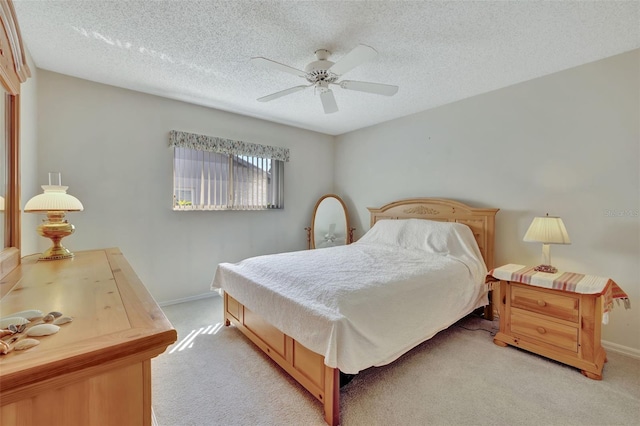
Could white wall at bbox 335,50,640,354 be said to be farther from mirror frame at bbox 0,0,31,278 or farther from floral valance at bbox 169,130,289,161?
mirror frame at bbox 0,0,31,278

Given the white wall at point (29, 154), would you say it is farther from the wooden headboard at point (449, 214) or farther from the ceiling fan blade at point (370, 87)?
the wooden headboard at point (449, 214)

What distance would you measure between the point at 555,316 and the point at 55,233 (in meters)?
3.53

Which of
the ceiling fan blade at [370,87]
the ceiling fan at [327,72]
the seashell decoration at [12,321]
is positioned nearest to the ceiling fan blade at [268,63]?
the ceiling fan at [327,72]

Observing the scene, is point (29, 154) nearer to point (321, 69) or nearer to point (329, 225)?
point (321, 69)

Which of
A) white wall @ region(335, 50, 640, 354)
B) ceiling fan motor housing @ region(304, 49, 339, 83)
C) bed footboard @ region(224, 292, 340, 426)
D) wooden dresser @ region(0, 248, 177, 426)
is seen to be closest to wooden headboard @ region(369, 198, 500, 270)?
white wall @ region(335, 50, 640, 354)

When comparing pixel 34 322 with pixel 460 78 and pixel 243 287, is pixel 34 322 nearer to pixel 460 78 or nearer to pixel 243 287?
pixel 243 287

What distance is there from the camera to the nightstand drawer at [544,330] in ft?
6.59

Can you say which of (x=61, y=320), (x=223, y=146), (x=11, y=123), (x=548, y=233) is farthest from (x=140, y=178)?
(x=548, y=233)

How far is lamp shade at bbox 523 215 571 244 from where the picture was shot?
2.20 meters

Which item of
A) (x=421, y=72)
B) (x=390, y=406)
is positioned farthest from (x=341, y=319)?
(x=421, y=72)

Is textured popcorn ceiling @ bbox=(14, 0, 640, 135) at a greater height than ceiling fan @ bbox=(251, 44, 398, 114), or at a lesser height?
greater

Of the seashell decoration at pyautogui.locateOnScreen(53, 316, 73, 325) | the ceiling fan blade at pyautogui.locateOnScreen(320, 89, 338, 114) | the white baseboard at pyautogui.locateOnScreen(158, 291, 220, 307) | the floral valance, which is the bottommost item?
the white baseboard at pyautogui.locateOnScreen(158, 291, 220, 307)

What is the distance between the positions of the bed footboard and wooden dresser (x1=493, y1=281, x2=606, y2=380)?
1703 mm

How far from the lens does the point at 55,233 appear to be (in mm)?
1690
